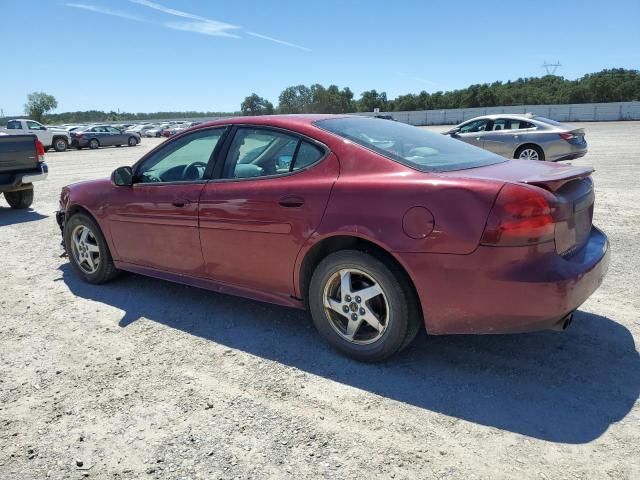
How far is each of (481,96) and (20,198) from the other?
82.6m

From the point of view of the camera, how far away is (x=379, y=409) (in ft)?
9.00

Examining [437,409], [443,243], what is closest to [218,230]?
Answer: [443,243]

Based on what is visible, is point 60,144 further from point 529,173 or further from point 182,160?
point 529,173

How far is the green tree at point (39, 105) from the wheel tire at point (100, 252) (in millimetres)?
103448

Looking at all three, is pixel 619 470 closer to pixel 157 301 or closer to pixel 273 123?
pixel 273 123

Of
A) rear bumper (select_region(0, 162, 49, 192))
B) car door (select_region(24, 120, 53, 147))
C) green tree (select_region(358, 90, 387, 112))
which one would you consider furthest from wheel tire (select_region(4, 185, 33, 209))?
green tree (select_region(358, 90, 387, 112))

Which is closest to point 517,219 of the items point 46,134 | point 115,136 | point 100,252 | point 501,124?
point 100,252

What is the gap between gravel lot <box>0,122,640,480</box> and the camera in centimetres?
235

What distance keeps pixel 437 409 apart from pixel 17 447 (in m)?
2.20

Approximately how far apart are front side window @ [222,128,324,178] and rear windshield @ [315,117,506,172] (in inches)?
8.7

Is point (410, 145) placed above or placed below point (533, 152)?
above

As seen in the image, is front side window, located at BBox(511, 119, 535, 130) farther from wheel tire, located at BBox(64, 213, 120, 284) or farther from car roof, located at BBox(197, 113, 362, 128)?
wheel tire, located at BBox(64, 213, 120, 284)

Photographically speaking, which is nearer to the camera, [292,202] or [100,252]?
[292,202]

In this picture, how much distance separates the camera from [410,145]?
347 cm
